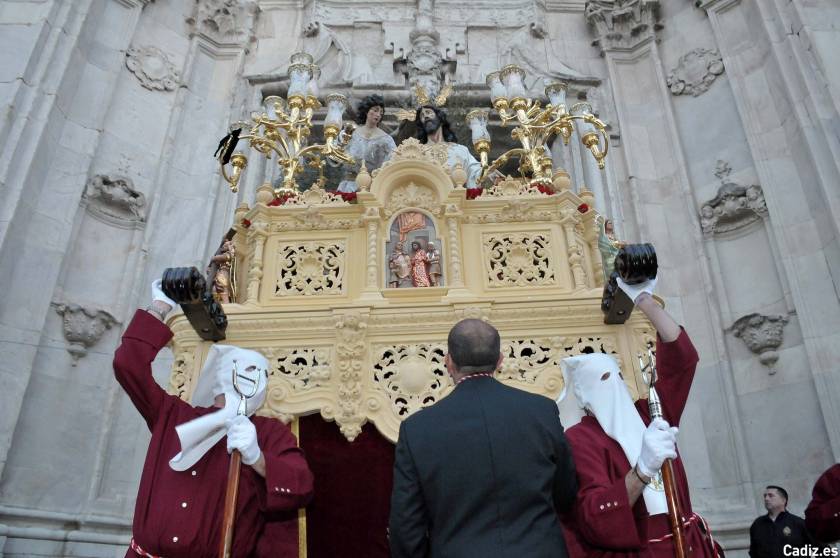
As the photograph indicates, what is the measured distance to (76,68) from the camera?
26.8 ft

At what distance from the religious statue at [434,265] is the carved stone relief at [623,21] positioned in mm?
7096

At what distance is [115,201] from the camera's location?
7762 mm

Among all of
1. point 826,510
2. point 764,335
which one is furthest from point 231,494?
point 764,335

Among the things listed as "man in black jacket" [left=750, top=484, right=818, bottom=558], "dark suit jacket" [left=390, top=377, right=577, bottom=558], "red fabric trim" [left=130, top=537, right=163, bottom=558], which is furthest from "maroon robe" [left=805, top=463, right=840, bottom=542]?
"red fabric trim" [left=130, top=537, right=163, bottom=558]

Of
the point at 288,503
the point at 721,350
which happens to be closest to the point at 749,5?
the point at 721,350

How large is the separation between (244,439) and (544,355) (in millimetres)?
1788

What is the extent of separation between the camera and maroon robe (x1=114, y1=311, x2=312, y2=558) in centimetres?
302

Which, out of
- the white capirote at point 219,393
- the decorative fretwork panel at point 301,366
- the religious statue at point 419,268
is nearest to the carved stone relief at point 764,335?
the religious statue at point 419,268

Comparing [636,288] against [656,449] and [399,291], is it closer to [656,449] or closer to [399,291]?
[656,449]

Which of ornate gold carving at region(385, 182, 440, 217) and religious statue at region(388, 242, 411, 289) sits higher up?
ornate gold carving at region(385, 182, 440, 217)

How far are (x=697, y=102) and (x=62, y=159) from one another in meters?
8.41

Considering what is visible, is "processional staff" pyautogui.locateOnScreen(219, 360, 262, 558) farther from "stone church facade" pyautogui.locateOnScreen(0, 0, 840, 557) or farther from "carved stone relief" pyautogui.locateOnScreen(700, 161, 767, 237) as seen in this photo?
"carved stone relief" pyautogui.locateOnScreen(700, 161, 767, 237)

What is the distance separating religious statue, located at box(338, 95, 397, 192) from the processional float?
1.99 metres

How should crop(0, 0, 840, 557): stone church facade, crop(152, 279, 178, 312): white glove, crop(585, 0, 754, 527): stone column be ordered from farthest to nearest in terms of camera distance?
1. crop(585, 0, 754, 527): stone column
2. crop(0, 0, 840, 557): stone church facade
3. crop(152, 279, 178, 312): white glove
